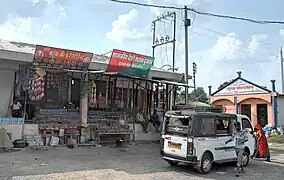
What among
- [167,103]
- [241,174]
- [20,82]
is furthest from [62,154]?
[167,103]

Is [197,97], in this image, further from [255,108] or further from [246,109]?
[255,108]

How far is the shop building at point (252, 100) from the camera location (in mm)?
25297

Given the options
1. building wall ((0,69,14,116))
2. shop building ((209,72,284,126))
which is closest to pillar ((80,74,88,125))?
building wall ((0,69,14,116))

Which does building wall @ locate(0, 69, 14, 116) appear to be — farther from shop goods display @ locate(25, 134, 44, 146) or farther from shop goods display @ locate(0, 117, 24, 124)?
shop goods display @ locate(25, 134, 44, 146)

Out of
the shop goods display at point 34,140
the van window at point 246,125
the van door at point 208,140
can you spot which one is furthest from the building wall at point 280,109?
the shop goods display at point 34,140

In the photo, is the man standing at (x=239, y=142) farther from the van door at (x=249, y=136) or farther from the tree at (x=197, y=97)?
the tree at (x=197, y=97)

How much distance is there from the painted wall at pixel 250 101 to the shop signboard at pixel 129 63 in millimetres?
12654

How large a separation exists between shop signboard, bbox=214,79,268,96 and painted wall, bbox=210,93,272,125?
319 mm

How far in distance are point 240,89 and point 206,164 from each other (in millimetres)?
18867

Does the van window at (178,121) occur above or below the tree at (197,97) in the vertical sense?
below

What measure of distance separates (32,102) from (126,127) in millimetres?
4429

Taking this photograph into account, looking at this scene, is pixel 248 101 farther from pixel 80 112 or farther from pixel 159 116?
pixel 80 112

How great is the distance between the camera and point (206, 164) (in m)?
9.86

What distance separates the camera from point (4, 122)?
13.0 meters
